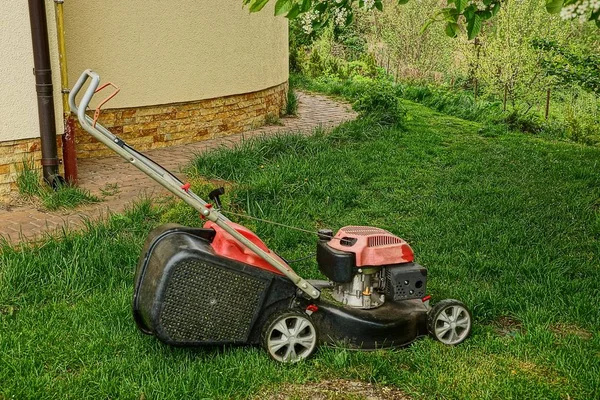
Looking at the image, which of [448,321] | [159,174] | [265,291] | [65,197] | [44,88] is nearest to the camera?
[159,174]

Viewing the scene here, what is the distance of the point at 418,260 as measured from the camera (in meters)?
5.26

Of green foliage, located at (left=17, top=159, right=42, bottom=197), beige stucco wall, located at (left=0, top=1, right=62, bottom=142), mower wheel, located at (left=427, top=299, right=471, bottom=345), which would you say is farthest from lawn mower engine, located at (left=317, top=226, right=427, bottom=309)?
beige stucco wall, located at (left=0, top=1, right=62, bottom=142)

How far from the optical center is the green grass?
6.20m

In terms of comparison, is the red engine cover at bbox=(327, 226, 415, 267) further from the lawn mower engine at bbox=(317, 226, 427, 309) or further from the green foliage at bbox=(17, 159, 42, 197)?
the green foliage at bbox=(17, 159, 42, 197)

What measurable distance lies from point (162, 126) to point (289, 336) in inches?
222

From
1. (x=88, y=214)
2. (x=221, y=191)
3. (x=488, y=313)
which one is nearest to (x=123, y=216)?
(x=88, y=214)

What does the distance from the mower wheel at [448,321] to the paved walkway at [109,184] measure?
2.91 m

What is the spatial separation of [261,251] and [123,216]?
2.38 m

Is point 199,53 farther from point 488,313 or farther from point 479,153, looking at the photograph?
point 488,313

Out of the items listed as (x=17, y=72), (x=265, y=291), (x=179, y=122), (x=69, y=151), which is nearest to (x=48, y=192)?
(x=69, y=151)

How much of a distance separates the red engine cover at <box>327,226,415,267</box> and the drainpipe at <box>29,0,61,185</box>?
3.59 metres

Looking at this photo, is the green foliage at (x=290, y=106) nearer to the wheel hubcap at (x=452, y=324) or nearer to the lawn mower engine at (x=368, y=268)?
the lawn mower engine at (x=368, y=268)

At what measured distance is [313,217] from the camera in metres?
6.27

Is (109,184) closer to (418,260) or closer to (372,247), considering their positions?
(418,260)
